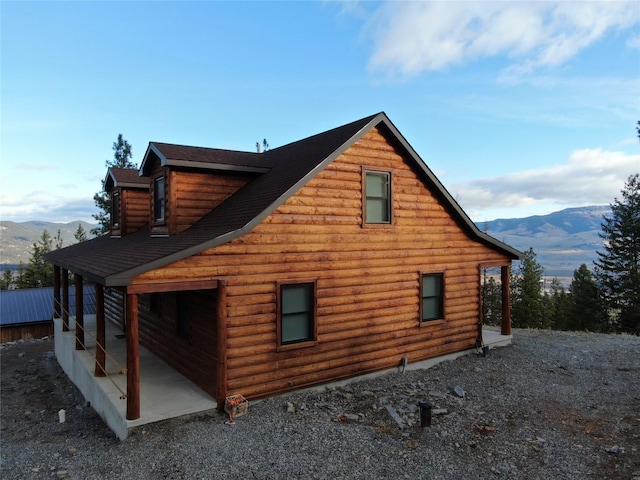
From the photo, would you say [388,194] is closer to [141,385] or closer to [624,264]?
[141,385]

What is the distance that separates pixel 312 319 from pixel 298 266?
1344 mm

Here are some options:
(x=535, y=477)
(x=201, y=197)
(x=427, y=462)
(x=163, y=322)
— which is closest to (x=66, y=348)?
(x=163, y=322)

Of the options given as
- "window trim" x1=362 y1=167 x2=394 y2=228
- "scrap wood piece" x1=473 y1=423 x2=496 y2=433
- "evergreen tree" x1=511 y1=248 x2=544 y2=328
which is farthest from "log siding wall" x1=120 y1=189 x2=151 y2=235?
"evergreen tree" x1=511 y1=248 x2=544 y2=328

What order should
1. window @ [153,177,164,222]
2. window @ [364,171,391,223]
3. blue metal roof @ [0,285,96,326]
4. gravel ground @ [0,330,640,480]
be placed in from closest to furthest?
gravel ground @ [0,330,640,480] < window @ [364,171,391,223] < window @ [153,177,164,222] < blue metal roof @ [0,285,96,326]

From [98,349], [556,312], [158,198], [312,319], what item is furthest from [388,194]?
[556,312]

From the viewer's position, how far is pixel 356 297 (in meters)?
11.1

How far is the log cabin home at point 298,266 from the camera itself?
29.7ft

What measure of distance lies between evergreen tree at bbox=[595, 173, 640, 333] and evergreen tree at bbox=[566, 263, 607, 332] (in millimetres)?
759

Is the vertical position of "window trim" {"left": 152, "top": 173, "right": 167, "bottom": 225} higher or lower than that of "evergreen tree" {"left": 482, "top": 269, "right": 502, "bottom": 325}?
higher

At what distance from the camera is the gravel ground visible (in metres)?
6.87

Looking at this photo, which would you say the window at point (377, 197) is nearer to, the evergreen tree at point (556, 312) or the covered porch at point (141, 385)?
the covered porch at point (141, 385)

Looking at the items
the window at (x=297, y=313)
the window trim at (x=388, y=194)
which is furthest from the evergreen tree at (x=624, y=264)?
the window at (x=297, y=313)

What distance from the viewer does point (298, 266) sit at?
400 inches

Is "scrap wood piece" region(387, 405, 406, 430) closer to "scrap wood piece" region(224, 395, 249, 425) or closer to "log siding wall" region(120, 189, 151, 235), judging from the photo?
"scrap wood piece" region(224, 395, 249, 425)
